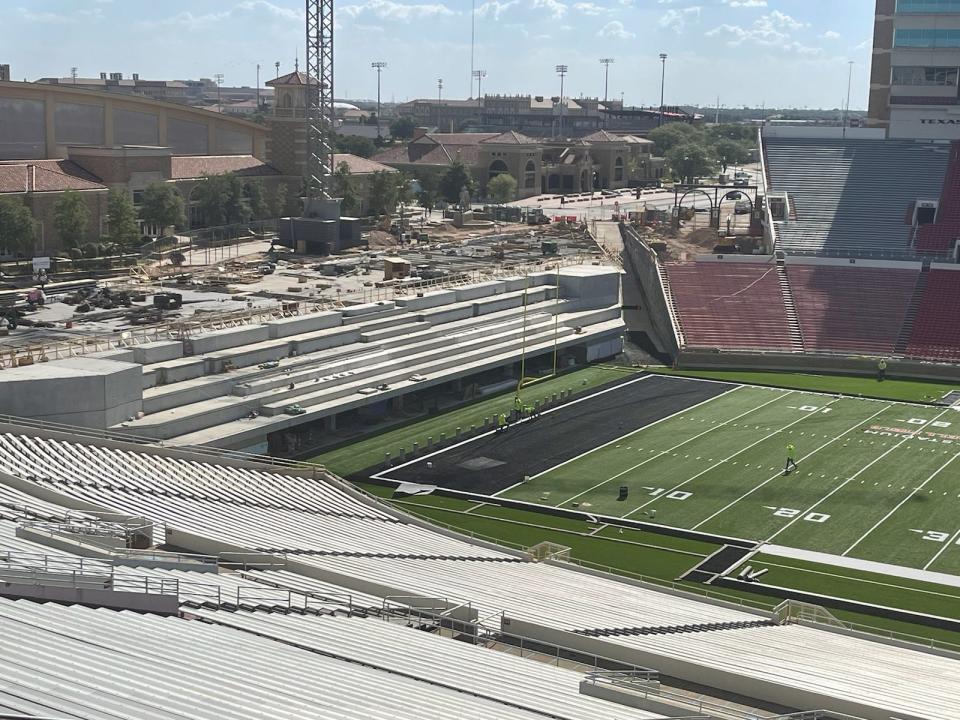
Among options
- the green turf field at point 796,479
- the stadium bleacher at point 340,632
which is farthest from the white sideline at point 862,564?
the stadium bleacher at point 340,632

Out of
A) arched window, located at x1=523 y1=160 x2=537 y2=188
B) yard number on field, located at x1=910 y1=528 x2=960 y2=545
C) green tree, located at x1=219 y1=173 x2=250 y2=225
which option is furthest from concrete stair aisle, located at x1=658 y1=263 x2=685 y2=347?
arched window, located at x1=523 y1=160 x2=537 y2=188

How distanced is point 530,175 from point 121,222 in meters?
64.7

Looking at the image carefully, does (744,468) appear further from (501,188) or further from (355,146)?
(355,146)

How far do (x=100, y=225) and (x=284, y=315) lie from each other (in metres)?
35.6

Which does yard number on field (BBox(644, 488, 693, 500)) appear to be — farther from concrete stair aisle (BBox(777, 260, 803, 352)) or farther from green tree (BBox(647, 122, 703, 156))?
green tree (BBox(647, 122, 703, 156))

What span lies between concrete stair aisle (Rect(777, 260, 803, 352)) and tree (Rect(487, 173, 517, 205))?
5737 cm

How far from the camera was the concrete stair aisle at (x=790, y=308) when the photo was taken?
2307 inches

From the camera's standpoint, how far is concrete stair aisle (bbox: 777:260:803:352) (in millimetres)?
58600

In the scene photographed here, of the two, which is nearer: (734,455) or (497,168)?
(734,455)

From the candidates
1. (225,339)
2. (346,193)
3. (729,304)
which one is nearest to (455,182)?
(346,193)

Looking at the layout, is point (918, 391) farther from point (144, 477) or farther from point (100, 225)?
point (100, 225)

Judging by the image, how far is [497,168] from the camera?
5182 inches

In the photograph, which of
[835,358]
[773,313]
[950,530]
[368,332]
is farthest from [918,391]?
[368,332]

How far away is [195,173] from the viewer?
306 feet
